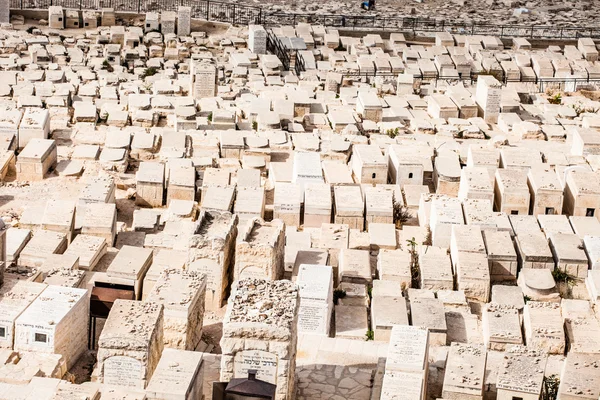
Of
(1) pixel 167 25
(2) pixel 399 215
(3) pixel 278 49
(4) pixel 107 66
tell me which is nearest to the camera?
(2) pixel 399 215

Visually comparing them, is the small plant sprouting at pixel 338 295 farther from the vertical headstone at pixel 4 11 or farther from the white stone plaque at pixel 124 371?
the vertical headstone at pixel 4 11

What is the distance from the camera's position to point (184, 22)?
1624 inches

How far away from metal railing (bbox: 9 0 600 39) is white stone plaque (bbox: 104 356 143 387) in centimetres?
2777

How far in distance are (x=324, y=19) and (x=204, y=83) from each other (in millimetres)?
12230

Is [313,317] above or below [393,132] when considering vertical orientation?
below

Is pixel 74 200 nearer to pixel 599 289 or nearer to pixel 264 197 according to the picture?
pixel 264 197

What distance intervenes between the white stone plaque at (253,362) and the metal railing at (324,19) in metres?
28.1

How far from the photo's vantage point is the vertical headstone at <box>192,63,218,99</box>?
109 feet

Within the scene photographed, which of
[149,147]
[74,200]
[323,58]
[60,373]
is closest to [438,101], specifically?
[323,58]

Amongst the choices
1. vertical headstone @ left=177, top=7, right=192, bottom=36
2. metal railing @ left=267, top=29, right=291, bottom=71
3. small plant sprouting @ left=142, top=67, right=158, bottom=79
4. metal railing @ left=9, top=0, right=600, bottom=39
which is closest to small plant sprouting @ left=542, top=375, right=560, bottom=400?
small plant sprouting @ left=142, top=67, right=158, bottom=79

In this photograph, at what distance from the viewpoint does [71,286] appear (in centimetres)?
1959

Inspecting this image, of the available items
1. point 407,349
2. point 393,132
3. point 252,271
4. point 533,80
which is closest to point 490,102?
point 393,132

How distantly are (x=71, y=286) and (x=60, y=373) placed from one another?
2696 millimetres

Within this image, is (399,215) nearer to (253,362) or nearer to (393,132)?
(393,132)
